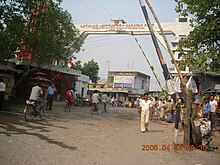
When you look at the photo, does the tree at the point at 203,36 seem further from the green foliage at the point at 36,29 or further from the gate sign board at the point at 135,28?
the gate sign board at the point at 135,28

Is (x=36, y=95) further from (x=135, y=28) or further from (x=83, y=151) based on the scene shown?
(x=135, y=28)

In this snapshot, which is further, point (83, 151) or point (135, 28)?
point (135, 28)

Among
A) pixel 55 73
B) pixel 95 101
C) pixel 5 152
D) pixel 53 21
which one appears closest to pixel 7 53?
pixel 53 21

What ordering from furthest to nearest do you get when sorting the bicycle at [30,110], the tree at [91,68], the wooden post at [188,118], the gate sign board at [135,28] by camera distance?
the tree at [91,68], the gate sign board at [135,28], the bicycle at [30,110], the wooden post at [188,118]

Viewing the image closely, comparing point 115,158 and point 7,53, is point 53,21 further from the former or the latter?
point 115,158

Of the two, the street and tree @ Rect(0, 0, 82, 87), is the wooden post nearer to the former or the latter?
the street

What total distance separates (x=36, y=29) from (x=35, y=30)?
14cm

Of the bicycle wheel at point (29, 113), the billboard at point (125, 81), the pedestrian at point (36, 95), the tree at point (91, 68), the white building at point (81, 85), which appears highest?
the tree at point (91, 68)

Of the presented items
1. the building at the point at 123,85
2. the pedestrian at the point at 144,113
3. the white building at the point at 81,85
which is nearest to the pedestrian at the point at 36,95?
the pedestrian at the point at 144,113

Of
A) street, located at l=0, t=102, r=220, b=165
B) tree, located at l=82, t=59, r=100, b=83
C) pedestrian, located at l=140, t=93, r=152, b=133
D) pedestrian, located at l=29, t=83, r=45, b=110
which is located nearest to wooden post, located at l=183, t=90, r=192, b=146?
street, located at l=0, t=102, r=220, b=165

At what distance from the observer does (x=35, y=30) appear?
16109 mm

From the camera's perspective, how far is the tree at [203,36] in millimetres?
10719

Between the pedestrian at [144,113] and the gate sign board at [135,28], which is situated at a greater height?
the gate sign board at [135,28]
